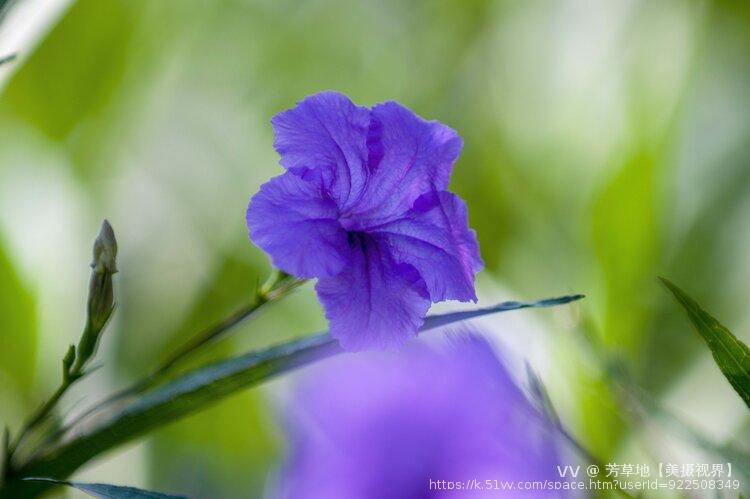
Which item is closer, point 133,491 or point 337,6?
point 133,491

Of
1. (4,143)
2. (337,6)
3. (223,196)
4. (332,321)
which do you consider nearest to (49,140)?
(4,143)

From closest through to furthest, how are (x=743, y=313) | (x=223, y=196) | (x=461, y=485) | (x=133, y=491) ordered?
(x=133, y=491), (x=461, y=485), (x=743, y=313), (x=223, y=196)

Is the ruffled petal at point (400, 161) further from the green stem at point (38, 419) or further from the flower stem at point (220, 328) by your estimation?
the green stem at point (38, 419)

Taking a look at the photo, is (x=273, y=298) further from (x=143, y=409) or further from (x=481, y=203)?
(x=481, y=203)

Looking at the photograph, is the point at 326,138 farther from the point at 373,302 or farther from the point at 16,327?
the point at 16,327

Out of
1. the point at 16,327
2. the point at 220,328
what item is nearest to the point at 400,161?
the point at 220,328
